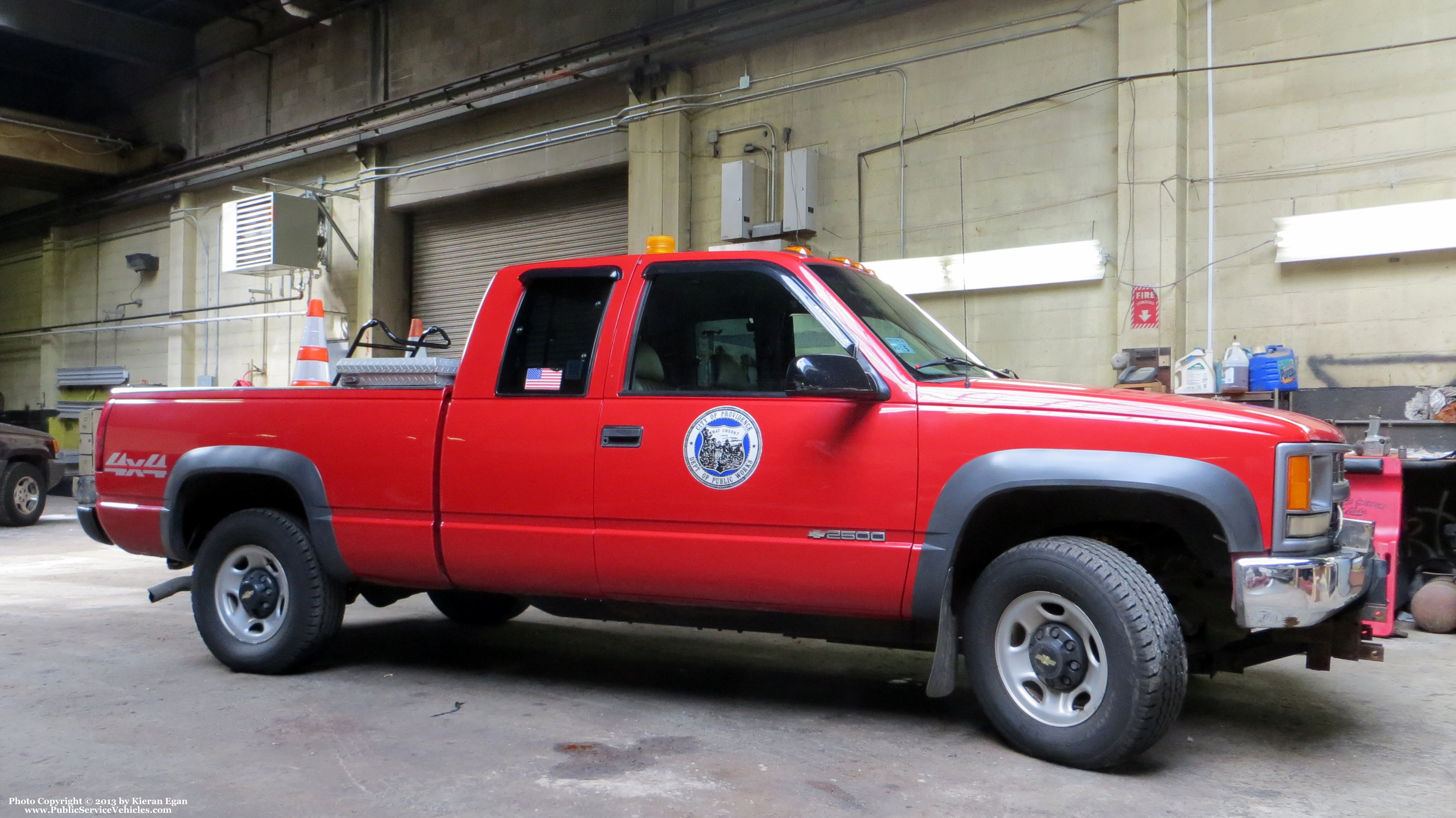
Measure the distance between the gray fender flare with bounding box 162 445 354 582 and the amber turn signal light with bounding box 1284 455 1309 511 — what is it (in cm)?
390

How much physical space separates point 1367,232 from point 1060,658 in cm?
608

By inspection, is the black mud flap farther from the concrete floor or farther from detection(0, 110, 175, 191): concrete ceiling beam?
detection(0, 110, 175, 191): concrete ceiling beam

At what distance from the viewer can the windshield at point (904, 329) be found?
428cm

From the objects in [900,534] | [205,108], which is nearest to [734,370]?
[900,534]

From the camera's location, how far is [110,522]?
5.61 meters

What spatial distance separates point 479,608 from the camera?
6523 millimetres

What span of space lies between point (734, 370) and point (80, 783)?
2.71 meters

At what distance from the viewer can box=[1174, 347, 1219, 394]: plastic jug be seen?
335 inches

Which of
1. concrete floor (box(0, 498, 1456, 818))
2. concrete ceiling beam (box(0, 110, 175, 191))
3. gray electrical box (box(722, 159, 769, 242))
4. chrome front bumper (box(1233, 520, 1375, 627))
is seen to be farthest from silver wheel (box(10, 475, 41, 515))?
chrome front bumper (box(1233, 520, 1375, 627))

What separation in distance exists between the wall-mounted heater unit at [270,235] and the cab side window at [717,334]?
12.6m

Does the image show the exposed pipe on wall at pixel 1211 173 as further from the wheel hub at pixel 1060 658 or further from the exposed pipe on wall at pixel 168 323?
the exposed pipe on wall at pixel 168 323

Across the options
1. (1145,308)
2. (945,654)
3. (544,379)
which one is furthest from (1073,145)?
(945,654)

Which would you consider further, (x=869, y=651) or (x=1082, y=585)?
(x=869, y=651)

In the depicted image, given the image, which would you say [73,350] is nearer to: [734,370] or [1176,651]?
[734,370]
